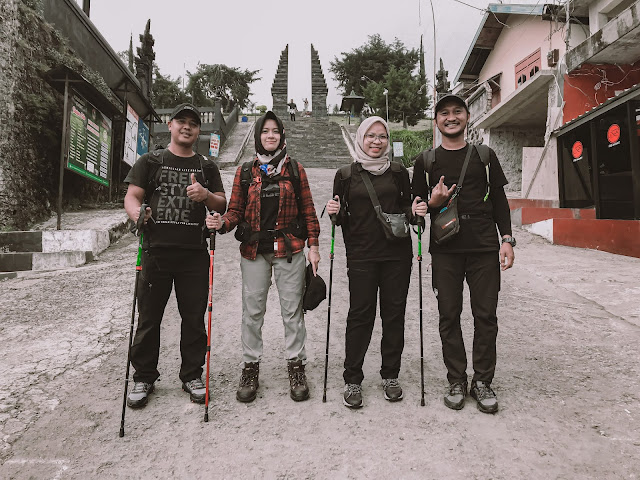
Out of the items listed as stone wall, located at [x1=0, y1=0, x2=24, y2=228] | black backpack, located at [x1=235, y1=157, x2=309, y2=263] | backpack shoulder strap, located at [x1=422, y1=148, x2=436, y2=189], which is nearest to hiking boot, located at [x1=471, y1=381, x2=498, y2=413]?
backpack shoulder strap, located at [x1=422, y1=148, x2=436, y2=189]

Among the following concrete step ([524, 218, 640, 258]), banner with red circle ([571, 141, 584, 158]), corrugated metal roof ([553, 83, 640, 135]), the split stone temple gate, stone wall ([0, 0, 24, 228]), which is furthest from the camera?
the split stone temple gate

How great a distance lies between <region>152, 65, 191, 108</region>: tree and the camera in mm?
38719

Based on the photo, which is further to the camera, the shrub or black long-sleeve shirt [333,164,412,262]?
the shrub

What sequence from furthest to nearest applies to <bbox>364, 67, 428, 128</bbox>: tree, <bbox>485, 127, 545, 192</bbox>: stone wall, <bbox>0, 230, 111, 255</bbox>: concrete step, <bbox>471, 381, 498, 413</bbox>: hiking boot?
<bbox>364, 67, 428, 128</bbox>: tree < <bbox>485, 127, 545, 192</bbox>: stone wall < <bbox>0, 230, 111, 255</bbox>: concrete step < <bbox>471, 381, 498, 413</bbox>: hiking boot

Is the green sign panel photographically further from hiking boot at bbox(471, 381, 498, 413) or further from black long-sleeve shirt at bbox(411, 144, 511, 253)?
hiking boot at bbox(471, 381, 498, 413)

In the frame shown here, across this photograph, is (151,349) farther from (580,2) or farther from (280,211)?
(580,2)

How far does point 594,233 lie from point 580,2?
7526mm

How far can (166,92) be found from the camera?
39594 millimetres

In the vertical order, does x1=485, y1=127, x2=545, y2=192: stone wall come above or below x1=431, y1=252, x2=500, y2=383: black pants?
above

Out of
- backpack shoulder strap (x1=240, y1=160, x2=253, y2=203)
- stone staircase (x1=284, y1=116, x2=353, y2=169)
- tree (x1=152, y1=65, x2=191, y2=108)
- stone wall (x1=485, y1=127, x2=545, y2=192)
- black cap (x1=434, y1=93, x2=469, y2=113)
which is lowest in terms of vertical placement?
backpack shoulder strap (x1=240, y1=160, x2=253, y2=203)

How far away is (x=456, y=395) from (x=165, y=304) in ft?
6.70

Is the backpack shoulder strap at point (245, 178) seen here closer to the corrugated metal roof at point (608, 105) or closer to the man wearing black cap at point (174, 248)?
the man wearing black cap at point (174, 248)

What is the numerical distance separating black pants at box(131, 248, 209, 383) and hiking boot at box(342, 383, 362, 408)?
1.03 meters

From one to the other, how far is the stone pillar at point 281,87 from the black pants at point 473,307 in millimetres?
28990
